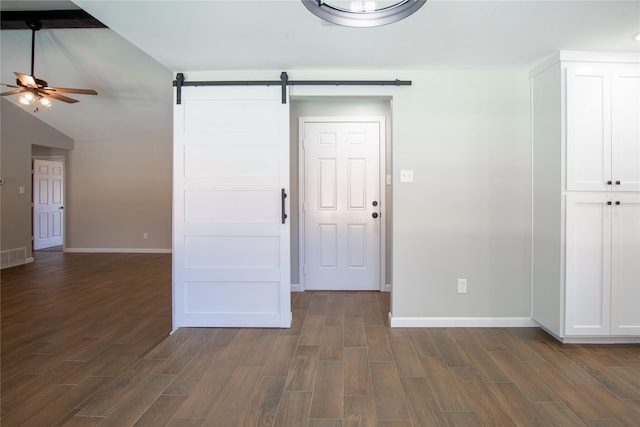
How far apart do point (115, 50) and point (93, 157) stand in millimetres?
3440

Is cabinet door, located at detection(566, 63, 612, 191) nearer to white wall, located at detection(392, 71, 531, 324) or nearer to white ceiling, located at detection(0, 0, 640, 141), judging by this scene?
white ceiling, located at detection(0, 0, 640, 141)

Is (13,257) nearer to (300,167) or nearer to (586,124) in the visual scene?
(300,167)

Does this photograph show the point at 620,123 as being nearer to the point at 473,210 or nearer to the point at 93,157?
the point at 473,210

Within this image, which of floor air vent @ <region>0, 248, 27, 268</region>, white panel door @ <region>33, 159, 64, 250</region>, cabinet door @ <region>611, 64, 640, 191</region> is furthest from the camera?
white panel door @ <region>33, 159, 64, 250</region>

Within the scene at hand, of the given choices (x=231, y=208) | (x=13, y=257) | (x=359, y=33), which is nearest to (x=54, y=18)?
(x=231, y=208)

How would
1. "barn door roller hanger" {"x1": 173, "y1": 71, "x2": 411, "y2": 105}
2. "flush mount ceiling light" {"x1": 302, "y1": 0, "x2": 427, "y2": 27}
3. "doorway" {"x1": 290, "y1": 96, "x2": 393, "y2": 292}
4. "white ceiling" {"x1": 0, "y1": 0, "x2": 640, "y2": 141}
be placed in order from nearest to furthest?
"flush mount ceiling light" {"x1": 302, "y1": 0, "x2": 427, "y2": 27}, "white ceiling" {"x1": 0, "y1": 0, "x2": 640, "y2": 141}, "barn door roller hanger" {"x1": 173, "y1": 71, "x2": 411, "y2": 105}, "doorway" {"x1": 290, "y1": 96, "x2": 393, "y2": 292}

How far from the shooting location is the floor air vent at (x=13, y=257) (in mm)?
5270

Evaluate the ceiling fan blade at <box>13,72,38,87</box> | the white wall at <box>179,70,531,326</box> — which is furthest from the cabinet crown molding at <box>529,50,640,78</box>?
A: the ceiling fan blade at <box>13,72,38,87</box>

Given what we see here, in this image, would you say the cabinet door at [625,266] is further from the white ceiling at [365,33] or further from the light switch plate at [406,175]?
the light switch plate at [406,175]

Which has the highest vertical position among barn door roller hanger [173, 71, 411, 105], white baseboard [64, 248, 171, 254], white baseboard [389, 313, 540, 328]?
barn door roller hanger [173, 71, 411, 105]

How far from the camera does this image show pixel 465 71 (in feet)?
9.16

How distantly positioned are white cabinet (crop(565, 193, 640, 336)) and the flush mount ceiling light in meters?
1.99

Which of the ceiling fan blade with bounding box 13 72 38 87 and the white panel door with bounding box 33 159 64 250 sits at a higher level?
the ceiling fan blade with bounding box 13 72 38 87

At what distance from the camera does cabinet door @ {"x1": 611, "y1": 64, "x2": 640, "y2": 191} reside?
2.40 meters
